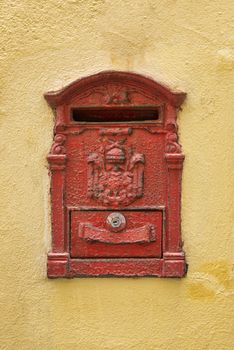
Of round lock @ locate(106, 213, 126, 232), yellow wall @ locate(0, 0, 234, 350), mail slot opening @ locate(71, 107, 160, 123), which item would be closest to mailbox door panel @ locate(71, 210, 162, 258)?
round lock @ locate(106, 213, 126, 232)

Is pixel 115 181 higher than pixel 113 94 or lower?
lower

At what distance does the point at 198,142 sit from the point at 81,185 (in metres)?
0.59

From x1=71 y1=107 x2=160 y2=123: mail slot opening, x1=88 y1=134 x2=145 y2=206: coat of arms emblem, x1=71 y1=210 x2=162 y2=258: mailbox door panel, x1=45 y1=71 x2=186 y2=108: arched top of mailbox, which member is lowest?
x1=71 y1=210 x2=162 y2=258: mailbox door panel

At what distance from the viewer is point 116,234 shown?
2.68 m

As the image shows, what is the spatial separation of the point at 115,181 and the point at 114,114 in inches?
12.6

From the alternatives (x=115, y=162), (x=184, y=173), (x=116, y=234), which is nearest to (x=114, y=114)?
(x=115, y=162)

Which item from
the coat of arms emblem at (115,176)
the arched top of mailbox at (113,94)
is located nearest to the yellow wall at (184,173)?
the arched top of mailbox at (113,94)

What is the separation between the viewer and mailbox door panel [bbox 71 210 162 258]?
8.75ft

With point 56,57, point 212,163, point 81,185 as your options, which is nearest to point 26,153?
point 81,185

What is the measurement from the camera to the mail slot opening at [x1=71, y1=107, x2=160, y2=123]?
2666 millimetres

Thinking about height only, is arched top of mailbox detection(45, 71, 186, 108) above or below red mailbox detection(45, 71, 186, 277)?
above

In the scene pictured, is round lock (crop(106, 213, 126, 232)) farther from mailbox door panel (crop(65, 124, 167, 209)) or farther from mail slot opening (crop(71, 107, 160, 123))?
mail slot opening (crop(71, 107, 160, 123))

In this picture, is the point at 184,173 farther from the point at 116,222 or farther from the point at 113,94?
the point at 113,94

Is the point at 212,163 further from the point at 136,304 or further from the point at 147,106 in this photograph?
the point at 136,304
